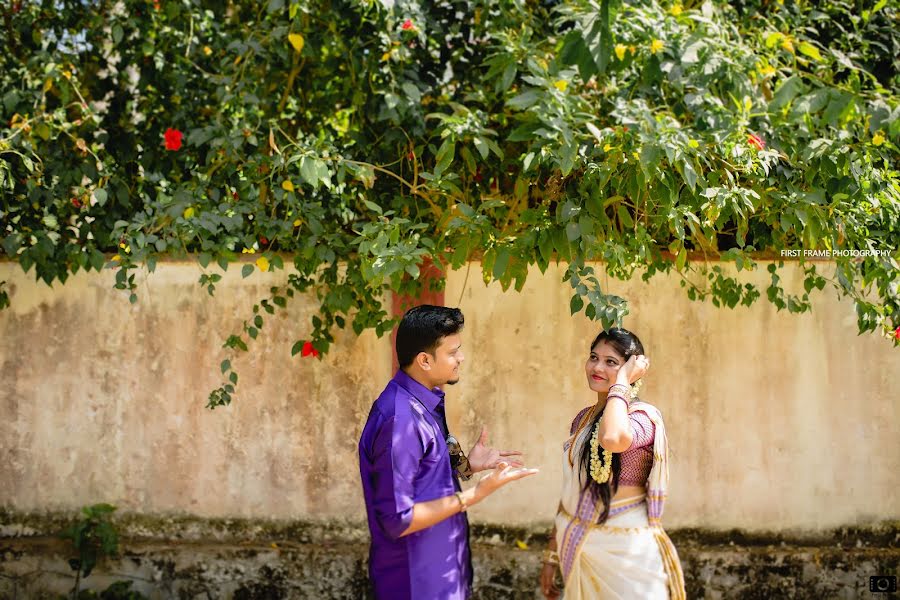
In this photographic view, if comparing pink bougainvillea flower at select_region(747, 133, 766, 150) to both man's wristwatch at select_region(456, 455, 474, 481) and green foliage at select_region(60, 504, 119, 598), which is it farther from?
green foliage at select_region(60, 504, 119, 598)

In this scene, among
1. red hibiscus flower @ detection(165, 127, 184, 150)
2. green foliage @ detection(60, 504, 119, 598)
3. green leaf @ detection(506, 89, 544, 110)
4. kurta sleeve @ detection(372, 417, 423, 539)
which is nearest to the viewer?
kurta sleeve @ detection(372, 417, 423, 539)

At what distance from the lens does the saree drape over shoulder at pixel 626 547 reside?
2.77 m

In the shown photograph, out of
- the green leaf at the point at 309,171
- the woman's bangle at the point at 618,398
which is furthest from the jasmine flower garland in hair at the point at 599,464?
the green leaf at the point at 309,171

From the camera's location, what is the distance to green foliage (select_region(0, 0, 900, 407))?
127 inches

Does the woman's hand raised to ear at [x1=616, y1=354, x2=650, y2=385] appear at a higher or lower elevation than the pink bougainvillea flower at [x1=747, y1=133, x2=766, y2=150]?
lower

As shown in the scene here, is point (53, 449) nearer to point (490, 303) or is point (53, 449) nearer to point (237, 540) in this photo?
point (237, 540)

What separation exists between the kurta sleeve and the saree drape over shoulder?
757 mm

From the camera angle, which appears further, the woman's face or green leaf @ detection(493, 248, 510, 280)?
green leaf @ detection(493, 248, 510, 280)

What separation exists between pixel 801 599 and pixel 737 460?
2.65 ft

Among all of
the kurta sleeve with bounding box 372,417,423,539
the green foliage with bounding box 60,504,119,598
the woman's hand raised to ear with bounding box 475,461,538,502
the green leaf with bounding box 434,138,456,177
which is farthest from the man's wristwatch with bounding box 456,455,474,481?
the green foliage with bounding box 60,504,119,598

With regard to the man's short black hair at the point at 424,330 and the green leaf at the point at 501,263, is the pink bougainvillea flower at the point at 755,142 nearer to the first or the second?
the green leaf at the point at 501,263

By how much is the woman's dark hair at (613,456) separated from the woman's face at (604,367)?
0.05ft

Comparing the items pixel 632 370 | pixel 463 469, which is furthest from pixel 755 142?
pixel 463 469

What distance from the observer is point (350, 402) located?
433 cm
